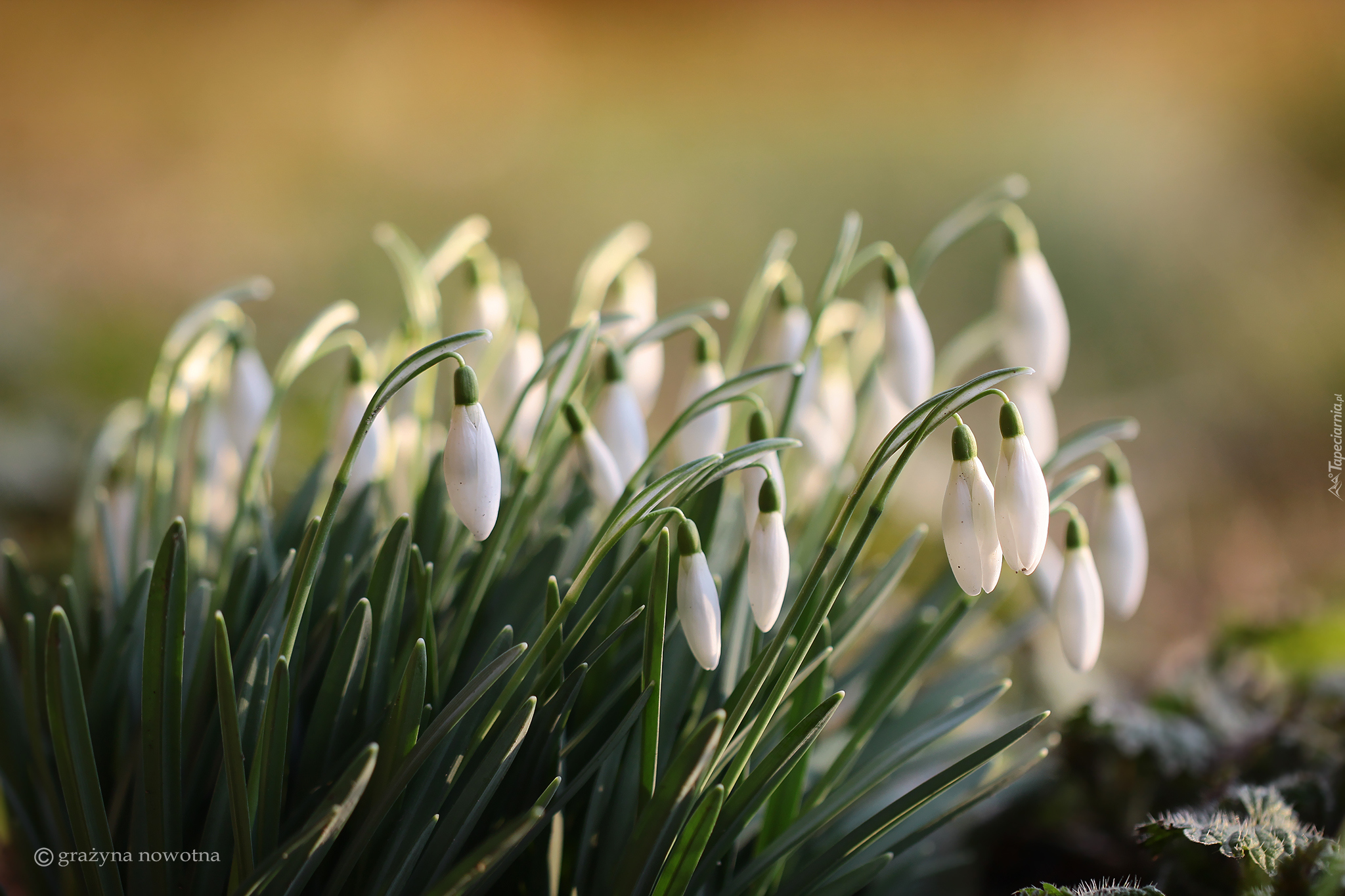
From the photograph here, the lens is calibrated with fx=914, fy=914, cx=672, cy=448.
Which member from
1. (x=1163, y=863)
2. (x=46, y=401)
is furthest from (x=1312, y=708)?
(x=46, y=401)

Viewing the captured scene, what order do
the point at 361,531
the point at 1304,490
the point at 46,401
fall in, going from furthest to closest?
the point at 1304,490
the point at 46,401
the point at 361,531

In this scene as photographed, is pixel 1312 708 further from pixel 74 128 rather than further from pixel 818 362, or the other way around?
pixel 74 128

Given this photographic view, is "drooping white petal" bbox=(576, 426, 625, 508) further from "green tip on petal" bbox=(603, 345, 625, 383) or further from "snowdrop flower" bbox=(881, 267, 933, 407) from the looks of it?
"snowdrop flower" bbox=(881, 267, 933, 407)

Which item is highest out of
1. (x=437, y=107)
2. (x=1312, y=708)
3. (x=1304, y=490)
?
(x=437, y=107)

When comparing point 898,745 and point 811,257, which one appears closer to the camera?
point 898,745

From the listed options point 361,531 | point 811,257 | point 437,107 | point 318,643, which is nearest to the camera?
point 318,643

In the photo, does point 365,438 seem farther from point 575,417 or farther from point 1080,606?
point 1080,606

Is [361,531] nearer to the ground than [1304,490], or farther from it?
farther from it

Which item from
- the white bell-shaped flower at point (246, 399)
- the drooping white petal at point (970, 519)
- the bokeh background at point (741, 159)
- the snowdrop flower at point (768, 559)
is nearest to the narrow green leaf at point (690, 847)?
the snowdrop flower at point (768, 559)
